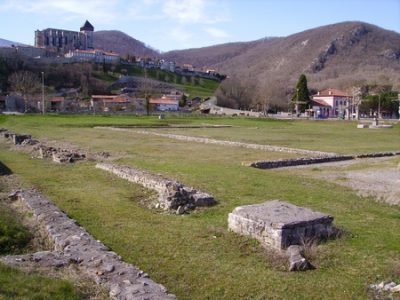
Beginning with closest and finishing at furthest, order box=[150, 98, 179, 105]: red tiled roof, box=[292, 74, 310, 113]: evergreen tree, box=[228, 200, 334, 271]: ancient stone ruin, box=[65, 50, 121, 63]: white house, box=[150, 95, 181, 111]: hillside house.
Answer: box=[228, 200, 334, 271]: ancient stone ruin, box=[292, 74, 310, 113]: evergreen tree, box=[150, 95, 181, 111]: hillside house, box=[150, 98, 179, 105]: red tiled roof, box=[65, 50, 121, 63]: white house

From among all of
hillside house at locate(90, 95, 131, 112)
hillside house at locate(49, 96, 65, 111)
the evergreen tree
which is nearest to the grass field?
hillside house at locate(49, 96, 65, 111)

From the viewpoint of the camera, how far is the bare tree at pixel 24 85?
9470 cm

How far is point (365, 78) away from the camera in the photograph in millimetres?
157875

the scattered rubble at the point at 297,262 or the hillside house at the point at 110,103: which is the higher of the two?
the hillside house at the point at 110,103

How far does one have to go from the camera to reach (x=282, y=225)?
8.80 meters

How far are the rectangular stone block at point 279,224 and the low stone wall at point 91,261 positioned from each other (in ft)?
9.09

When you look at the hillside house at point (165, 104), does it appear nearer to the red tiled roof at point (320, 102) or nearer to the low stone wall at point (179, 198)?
the red tiled roof at point (320, 102)

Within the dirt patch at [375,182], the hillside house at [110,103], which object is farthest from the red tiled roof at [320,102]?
the dirt patch at [375,182]

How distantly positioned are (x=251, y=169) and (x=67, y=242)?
11.8 metres

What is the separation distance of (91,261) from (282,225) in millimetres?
3443

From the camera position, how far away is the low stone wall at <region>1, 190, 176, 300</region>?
6629 millimetres

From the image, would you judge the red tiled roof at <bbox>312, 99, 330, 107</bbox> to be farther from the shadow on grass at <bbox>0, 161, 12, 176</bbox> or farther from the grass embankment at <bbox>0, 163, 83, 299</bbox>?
the grass embankment at <bbox>0, 163, 83, 299</bbox>

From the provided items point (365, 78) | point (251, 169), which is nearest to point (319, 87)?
point (365, 78)

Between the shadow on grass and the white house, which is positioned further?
the white house
